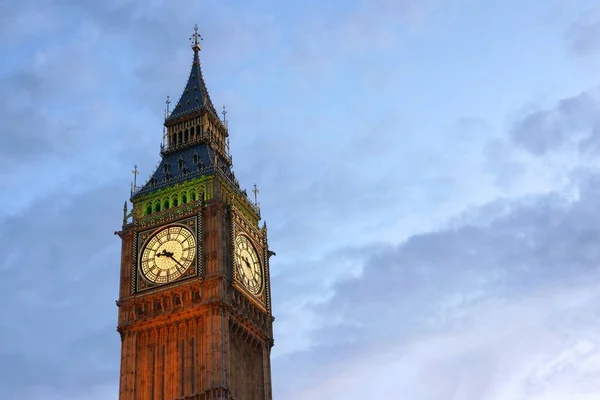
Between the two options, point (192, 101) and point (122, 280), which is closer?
point (122, 280)

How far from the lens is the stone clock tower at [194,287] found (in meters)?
80.4

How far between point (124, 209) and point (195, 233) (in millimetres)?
9529

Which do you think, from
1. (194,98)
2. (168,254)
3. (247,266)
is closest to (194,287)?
(168,254)

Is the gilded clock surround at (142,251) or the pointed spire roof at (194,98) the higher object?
the pointed spire roof at (194,98)

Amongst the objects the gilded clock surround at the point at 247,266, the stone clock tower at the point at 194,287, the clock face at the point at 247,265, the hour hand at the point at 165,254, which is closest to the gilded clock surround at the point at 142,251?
the stone clock tower at the point at 194,287

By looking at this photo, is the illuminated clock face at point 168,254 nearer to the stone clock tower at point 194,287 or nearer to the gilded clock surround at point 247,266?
the stone clock tower at point 194,287

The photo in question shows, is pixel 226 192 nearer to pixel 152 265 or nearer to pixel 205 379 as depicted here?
pixel 152 265

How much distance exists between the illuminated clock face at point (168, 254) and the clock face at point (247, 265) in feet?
14.4

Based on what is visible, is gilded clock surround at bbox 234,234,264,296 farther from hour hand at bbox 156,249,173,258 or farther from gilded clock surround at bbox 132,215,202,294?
hour hand at bbox 156,249,173,258

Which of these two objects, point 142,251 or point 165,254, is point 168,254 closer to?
point 165,254

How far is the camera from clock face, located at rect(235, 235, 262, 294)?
284ft

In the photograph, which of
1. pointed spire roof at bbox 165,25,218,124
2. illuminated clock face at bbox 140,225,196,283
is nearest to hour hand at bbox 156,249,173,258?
illuminated clock face at bbox 140,225,196,283

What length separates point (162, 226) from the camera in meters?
87.8

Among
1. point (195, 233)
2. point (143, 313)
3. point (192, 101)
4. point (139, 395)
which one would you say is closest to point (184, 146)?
point (192, 101)
